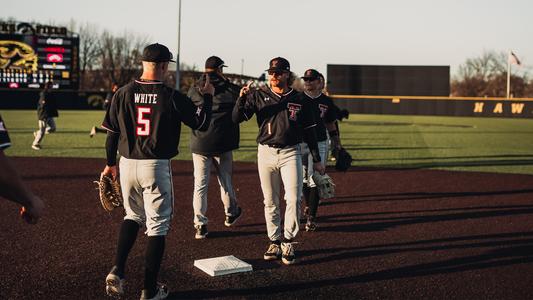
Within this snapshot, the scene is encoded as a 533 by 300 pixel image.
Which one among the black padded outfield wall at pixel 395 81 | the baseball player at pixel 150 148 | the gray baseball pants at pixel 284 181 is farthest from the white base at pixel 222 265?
the black padded outfield wall at pixel 395 81

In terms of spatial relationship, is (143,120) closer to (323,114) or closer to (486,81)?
(323,114)

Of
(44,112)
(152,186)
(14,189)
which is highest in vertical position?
(44,112)

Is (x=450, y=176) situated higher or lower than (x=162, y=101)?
lower

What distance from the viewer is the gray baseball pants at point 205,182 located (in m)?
6.42

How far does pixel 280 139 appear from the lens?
17.6ft

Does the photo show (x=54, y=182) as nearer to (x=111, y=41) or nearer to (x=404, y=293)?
(x=404, y=293)

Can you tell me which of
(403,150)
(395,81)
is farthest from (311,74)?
(395,81)

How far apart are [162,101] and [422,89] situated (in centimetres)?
5962

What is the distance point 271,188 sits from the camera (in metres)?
5.52

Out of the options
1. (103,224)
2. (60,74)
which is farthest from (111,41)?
(103,224)

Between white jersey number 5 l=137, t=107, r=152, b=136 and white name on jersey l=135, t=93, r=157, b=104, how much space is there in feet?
0.18

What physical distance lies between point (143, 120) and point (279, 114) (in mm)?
1544

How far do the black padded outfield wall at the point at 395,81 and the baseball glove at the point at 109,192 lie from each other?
57255mm

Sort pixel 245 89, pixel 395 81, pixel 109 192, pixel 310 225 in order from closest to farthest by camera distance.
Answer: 1. pixel 109 192
2. pixel 245 89
3. pixel 310 225
4. pixel 395 81
